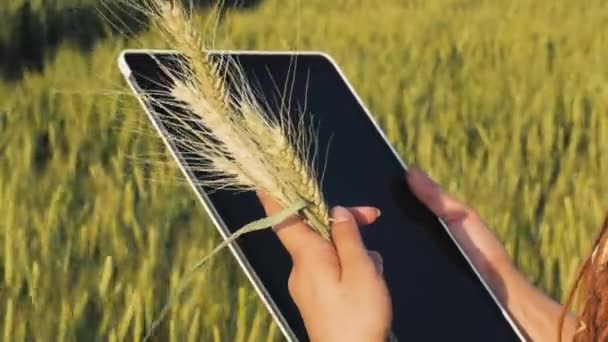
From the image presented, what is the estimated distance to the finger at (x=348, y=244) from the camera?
3.49 ft

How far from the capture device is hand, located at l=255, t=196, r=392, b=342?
1056mm

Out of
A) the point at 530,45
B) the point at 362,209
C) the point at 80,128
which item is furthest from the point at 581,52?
the point at 362,209

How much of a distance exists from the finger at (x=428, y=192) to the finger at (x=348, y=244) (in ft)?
1.34

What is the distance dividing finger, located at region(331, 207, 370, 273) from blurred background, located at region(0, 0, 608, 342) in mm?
251

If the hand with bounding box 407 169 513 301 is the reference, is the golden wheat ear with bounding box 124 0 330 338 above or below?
above

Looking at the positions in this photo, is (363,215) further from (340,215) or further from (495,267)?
(495,267)

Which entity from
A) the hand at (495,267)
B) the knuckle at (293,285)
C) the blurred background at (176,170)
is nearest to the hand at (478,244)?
the hand at (495,267)

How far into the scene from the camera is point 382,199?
4.80ft

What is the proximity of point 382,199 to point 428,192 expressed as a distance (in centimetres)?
7

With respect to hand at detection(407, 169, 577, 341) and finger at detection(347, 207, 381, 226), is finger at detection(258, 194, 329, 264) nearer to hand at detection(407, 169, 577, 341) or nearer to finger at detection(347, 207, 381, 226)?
finger at detection(347, 207, 381, 226)

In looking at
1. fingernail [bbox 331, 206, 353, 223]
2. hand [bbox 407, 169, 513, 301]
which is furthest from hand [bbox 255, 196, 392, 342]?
hand [bbox 407, 169, 513, 301]

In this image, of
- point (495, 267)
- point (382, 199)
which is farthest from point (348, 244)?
point (495, 267)

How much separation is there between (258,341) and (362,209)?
2.34 ft

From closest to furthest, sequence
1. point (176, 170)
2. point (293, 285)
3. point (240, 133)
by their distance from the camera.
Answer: point (240, 133), point (293, 285), point (176, 170)
